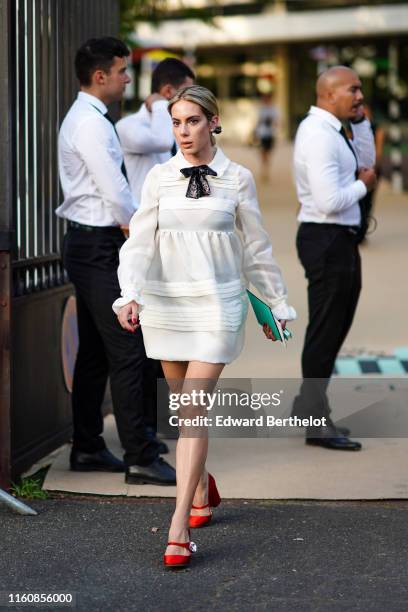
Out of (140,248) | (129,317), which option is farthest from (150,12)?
(129,317)

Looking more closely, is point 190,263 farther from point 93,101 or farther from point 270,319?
point 93,101

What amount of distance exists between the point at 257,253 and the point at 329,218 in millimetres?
1680

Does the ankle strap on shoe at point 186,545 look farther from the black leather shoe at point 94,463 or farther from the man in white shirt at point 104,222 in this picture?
the black leather shoe at point 94,463

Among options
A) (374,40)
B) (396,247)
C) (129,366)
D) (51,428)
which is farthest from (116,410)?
(374,40)

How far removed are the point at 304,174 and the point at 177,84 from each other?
0.96 m

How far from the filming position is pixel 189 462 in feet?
15.3

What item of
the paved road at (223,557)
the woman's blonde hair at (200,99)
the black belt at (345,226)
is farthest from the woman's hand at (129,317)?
the black belt at (345,226)

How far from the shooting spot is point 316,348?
6.66m

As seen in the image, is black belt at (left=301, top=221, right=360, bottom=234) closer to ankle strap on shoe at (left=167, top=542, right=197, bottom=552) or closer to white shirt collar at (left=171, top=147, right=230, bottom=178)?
white shirt collar at (left=171, top=147, right=230, bottom=178)

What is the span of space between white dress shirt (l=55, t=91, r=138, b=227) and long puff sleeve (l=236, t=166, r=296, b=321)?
1003 mm

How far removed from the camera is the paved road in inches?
169

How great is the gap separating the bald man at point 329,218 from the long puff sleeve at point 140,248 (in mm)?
1731

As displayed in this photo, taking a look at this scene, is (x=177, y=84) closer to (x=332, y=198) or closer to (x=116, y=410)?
(x=332, y=198)

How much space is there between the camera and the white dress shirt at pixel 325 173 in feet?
20.9
